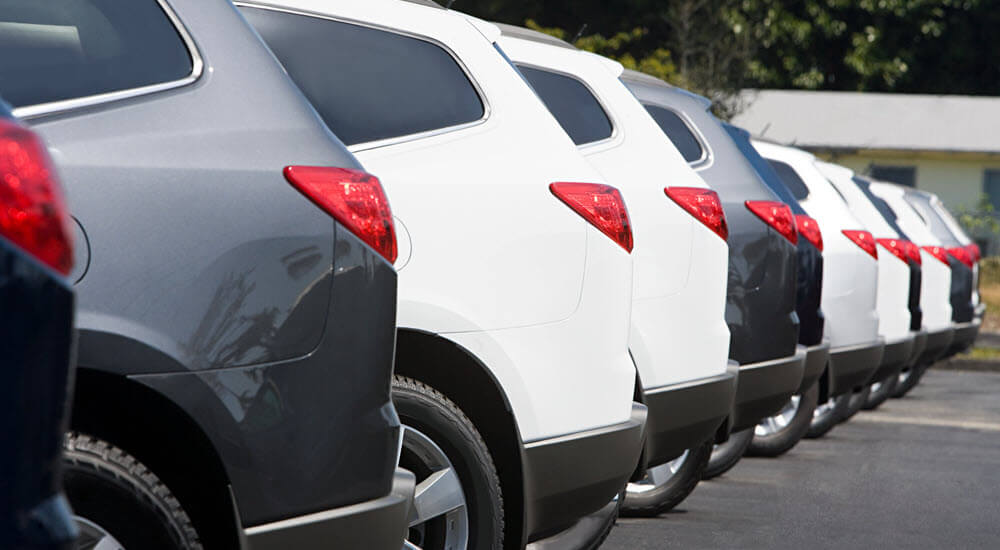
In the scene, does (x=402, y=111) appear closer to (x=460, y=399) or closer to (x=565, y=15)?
(x=460, y=399)

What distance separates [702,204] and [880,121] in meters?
36.3

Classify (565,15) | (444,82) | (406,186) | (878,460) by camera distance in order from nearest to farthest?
(406,186) < (444,82) < (878,460) < (565,15)

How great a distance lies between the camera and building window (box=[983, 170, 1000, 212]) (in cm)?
4023

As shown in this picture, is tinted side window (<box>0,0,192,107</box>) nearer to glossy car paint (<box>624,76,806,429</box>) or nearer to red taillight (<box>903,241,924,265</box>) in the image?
glossy car paint (<box>624,76,806,429</box>)

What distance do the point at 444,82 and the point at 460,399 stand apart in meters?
0.89

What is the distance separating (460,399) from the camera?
468 cm

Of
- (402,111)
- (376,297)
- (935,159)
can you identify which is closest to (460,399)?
(402,111)

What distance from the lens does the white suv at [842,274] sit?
32.2ft

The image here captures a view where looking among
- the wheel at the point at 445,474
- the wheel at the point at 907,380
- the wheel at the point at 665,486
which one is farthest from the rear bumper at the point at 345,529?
the wheel at the point at 907,380

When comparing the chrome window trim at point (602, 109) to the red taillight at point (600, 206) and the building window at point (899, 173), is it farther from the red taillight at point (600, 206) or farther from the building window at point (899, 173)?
the building window at point (899, 173)

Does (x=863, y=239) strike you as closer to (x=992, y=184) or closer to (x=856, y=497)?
(x=856, y=497)

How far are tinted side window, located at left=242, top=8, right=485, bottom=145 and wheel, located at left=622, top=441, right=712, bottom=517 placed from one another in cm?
290

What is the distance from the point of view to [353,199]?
3.57 metres

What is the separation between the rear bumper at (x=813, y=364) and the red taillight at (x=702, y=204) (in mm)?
2084
